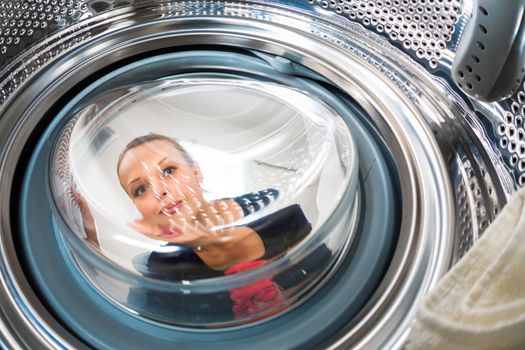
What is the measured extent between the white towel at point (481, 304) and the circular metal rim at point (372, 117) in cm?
11

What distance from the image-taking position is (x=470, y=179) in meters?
0.60

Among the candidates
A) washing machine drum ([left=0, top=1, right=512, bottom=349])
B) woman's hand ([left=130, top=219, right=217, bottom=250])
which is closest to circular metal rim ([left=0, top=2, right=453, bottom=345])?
washing machine drum ([left=0, top=1, right=512, bottom=349])

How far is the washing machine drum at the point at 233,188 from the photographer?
53cm

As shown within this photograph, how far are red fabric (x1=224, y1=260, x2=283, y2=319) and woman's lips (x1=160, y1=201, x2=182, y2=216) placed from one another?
2.8 inches

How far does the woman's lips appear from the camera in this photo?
55 centimetres

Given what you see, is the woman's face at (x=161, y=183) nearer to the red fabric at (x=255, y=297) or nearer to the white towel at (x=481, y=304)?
the red fabric at (x=255, y=297)

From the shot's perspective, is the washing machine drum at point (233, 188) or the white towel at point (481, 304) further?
the washing machine drum at point (233, 188)

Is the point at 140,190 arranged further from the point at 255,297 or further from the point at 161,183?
the point at 255,297

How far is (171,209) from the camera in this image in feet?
1.81

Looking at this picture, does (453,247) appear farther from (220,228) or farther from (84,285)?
(84,285)

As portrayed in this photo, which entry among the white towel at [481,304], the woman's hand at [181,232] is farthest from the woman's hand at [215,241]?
the white towel at [481,304]

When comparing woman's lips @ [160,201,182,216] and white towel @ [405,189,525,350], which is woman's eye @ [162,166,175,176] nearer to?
woman's lips @ [160,201,182,216]

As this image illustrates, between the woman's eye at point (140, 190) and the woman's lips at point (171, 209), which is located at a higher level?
the woman's eye at point (140, 190)

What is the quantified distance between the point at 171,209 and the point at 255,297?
A: 94mm
